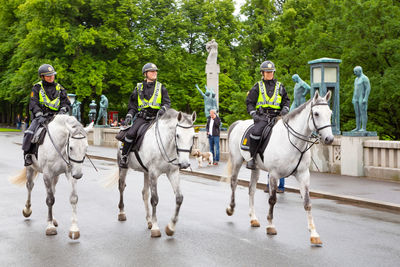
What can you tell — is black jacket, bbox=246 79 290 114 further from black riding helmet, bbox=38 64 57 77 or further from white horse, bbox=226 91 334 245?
black riding helmet, bbox=38 64 57 77

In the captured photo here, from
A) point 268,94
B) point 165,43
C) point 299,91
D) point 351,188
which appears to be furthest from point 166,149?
point 165,43

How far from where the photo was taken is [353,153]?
14445 mm

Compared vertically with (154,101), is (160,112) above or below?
below

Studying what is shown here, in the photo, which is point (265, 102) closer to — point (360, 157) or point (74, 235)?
point (74, 235)

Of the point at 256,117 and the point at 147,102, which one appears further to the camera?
the point at 256,117

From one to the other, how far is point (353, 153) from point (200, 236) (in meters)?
8.23

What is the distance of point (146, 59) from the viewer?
151ft

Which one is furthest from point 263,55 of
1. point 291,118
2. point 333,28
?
point 291,118

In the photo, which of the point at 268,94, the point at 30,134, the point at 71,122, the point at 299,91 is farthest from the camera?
the point at 299,91

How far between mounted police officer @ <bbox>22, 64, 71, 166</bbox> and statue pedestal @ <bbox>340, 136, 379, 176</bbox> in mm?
8968

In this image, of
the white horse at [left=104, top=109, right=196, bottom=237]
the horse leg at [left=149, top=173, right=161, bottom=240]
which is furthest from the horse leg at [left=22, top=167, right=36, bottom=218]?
the horse leg at [left=149, top=173, right=161, bottom=240]

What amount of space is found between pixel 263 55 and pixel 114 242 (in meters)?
45.1

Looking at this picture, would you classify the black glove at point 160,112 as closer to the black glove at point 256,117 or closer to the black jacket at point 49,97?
the black glove at point 256,117

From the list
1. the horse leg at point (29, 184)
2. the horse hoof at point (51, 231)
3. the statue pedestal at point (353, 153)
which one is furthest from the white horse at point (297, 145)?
the statue pedestal at point (353, 153)
